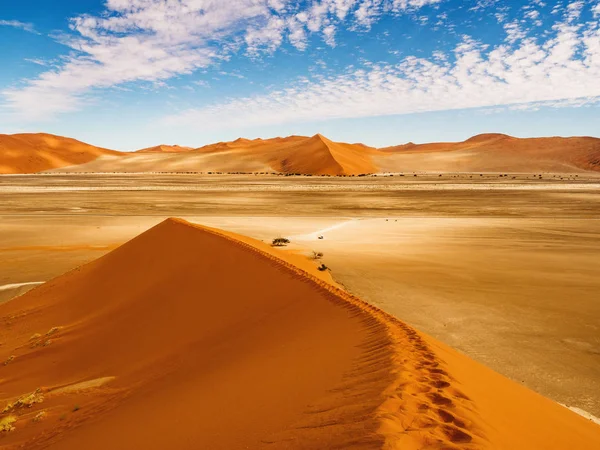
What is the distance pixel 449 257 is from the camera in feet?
43.0

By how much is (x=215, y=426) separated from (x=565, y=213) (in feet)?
89.1

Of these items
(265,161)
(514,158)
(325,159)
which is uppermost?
(514,158)

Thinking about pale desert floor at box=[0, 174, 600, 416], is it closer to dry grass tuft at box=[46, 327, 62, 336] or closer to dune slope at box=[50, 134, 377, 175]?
dry grass tuft at box=[46, 327, 62, 336]

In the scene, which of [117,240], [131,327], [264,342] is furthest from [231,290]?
[117,240]

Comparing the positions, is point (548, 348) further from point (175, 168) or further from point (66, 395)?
point (175, 168)

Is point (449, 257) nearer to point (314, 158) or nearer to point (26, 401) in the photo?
point (26, 401)

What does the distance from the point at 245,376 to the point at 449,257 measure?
32.7ft

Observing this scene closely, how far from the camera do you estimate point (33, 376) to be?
6648mm

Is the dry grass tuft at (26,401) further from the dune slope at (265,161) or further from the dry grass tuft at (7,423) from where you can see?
the dune slope at (265,161)

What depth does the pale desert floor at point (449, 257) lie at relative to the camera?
22.0 ft


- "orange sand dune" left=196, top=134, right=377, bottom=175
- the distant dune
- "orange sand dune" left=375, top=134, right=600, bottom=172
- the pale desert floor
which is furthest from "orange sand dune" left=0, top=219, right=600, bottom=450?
"orange sand dune" left=375, top=134, right=600, bottom=172

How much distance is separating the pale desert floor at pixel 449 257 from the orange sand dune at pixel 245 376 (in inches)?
A: 86.6

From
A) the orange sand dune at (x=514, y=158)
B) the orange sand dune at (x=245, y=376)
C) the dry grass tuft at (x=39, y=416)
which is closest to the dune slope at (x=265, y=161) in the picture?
the orange sand dune at (x=514, y=158)

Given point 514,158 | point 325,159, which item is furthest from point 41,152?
point 514,158
